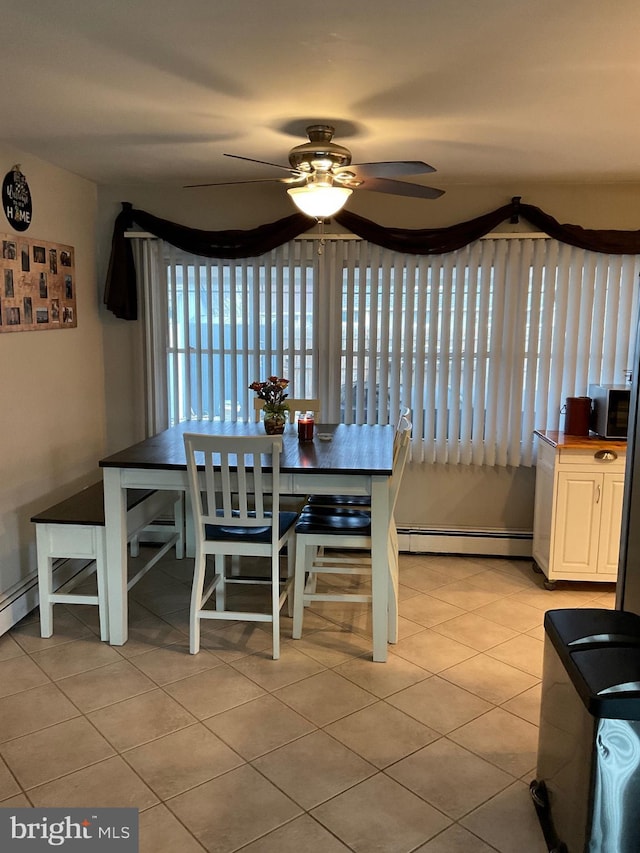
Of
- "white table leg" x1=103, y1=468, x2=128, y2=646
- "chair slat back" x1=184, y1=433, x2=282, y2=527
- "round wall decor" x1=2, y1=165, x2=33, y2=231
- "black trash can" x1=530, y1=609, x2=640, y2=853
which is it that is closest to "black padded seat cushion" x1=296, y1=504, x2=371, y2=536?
"chair slat back" x1=184, y1=433, x2=282, y2=527

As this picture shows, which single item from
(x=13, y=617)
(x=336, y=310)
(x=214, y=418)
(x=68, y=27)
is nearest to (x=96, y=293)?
(x=214, y=418)

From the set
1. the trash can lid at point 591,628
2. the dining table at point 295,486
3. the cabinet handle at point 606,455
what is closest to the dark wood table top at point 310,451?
the dining table at point 295,486

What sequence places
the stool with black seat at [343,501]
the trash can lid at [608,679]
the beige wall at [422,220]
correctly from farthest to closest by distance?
the beige wall at [422,220] → the stool with black seat at [343,501] → the trash can lid at [608,679]

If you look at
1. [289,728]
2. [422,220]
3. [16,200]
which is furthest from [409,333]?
[289,728]

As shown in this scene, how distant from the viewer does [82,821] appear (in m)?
2.11

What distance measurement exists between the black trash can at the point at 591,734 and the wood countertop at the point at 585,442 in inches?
72.8

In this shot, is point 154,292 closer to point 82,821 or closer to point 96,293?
point 96,293

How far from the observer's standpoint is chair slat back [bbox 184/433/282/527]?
2.94 m

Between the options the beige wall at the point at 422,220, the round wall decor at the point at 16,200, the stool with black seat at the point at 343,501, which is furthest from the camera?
the beige wall at the point at 422,220

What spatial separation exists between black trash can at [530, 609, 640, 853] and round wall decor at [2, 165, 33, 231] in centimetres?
306

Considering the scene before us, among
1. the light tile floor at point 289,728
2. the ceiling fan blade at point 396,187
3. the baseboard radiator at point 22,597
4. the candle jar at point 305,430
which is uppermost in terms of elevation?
the ceiling fan blade at point 396,187

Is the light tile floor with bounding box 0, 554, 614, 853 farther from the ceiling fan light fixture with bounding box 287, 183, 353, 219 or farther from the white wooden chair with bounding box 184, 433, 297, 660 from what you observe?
the ceiling fan light fixture with bounding box 287, 183, 353, 219

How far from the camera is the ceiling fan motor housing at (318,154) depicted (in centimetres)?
293

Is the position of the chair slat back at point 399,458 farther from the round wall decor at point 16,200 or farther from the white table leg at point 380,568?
the round wall decor at point 16,200
